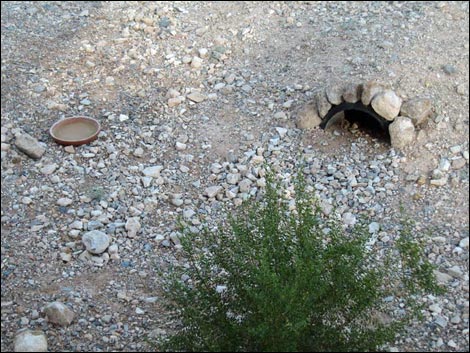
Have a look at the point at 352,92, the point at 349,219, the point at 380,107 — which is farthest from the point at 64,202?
the point at 380,107

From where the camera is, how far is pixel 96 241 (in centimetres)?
416

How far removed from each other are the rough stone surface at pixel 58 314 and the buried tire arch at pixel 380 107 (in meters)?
2.26

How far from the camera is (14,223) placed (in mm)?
4305

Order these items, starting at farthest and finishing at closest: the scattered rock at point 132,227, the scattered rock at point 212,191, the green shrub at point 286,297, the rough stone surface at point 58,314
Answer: the scattered rock at point 212,191, the scattered rock at point 132,227, the rough stone surface at point 58,314, the green shrub at point 286,297

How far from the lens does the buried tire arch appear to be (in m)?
4.80

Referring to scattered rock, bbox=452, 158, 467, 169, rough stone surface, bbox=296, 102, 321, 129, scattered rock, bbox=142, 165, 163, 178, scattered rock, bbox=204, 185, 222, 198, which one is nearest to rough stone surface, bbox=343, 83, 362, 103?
rough stone surface, bbox=296, 102, 321, 129

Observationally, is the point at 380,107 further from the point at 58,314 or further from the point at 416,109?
the point at 58,314

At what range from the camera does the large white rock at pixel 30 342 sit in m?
3.47

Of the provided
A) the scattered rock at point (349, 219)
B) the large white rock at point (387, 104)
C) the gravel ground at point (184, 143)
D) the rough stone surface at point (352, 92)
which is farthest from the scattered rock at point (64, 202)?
the large white rock at point (387, 104)

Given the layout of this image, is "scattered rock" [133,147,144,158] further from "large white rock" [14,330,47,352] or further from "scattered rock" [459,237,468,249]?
"scattered rock" [459,237,468,249]

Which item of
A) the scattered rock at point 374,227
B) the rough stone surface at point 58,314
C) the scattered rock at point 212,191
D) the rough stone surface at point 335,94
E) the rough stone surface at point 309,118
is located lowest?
the rough stone surface at point 58,314

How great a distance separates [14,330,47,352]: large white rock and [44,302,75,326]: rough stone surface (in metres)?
0.13

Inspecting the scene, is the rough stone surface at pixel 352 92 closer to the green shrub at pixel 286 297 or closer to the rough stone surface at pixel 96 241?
the green shrub at pixel 286 297

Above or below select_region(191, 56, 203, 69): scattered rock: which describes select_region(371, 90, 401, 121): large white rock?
below
